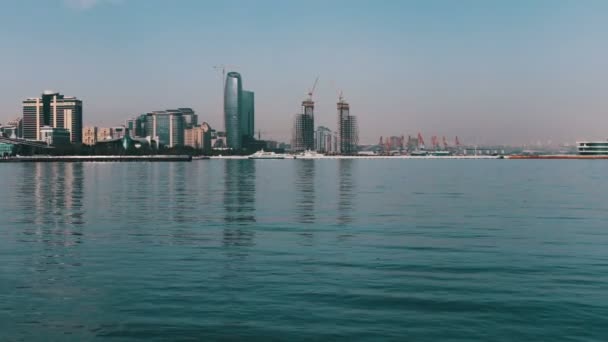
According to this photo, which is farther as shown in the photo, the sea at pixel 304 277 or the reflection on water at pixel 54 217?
→ the reflection on water at pixel 54 217

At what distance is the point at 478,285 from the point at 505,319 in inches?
194

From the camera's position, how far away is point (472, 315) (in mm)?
20688

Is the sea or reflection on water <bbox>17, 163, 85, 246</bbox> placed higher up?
reflection on water <bbox>17, 163, 85, 246</bbox>

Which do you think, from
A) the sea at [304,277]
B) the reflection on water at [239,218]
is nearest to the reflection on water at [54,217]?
the sea at [304,277]

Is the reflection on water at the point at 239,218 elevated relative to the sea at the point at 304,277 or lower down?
elevated

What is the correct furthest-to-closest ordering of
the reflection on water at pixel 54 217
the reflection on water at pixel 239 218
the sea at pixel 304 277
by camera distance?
the reflection on water at pixel 54 217, the reflection on water at pixel 239 218, the sea at pixel 304 277

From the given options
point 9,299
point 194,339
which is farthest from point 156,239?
point 194,339

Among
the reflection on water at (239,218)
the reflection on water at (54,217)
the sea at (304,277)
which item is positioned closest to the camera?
the sea at (304,277)

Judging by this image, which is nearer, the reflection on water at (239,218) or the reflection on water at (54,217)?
the reflection on water at (239,218)

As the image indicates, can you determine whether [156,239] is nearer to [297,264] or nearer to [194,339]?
[297,264]

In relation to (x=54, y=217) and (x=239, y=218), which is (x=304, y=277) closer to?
(x=239, y=218)

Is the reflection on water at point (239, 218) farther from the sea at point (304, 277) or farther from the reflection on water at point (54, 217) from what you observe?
the reflection on water at point (54, 217)

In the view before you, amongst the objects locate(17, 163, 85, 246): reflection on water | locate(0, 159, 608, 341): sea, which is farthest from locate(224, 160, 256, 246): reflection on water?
locate(17, 163, 85, 246): reflection on water

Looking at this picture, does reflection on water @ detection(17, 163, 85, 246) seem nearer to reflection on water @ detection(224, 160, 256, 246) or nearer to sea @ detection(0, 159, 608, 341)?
sea @ detection(0, 159, 608, 341)
